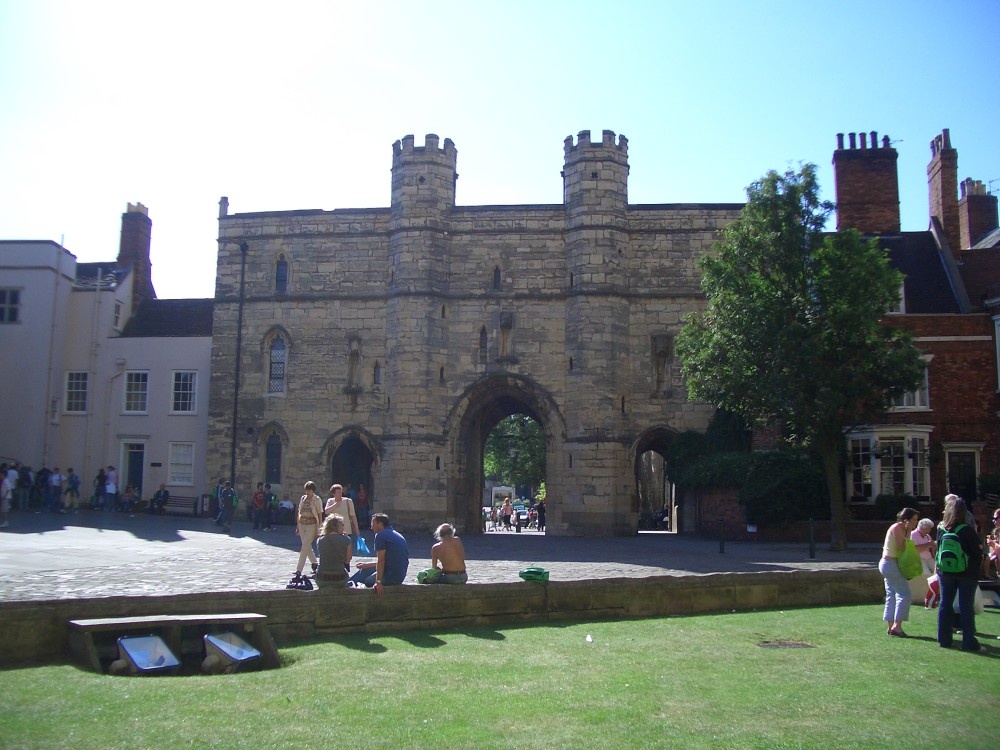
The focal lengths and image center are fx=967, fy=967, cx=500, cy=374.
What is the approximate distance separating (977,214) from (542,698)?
3525 centimetres

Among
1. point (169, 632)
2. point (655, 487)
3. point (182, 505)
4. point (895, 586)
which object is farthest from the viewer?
point (655, 487)

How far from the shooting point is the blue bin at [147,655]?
9.13 meters

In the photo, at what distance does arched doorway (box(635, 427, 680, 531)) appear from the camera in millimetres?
33625

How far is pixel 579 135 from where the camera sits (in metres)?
33.9

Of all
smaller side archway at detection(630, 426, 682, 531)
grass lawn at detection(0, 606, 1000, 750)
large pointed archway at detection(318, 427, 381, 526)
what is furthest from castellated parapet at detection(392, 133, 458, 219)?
grass lawn at detection(0, 606, 1000, 750)

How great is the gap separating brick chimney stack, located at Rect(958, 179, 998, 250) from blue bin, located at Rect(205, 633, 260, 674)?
3465 centimetres

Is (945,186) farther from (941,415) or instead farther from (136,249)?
(136,249)

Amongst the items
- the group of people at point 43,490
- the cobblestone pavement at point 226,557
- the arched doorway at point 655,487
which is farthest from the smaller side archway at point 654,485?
the group of people at point 43,490

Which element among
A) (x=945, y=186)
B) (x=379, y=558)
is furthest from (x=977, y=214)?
(x=379, y=558)

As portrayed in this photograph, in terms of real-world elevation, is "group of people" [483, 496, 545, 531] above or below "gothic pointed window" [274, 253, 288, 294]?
below

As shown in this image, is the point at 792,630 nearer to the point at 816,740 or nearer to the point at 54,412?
the point at 816,740

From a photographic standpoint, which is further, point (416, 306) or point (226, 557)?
point (416, 306)

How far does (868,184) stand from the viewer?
33594 millimetres

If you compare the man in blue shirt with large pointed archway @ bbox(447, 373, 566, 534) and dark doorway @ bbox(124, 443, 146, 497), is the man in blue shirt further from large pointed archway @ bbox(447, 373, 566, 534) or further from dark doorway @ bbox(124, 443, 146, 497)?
dark doorway @ bbox(124, 443, 146, 497)
